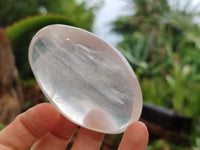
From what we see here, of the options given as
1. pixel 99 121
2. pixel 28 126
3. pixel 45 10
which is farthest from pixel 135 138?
pixel 45 10

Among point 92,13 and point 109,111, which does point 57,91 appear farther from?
point 92,13

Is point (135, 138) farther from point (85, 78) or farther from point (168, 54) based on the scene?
point (168, 54)

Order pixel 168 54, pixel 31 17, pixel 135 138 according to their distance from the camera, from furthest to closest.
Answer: pixel 168 54 < pixel 31 17 < pixel 135 138

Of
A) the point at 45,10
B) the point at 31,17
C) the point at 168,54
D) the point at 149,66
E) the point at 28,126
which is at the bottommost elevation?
the point at 149,66

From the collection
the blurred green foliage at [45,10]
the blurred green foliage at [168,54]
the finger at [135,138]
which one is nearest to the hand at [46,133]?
the finger at [135,138]

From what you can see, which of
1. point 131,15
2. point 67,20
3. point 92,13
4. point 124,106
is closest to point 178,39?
point 131,15

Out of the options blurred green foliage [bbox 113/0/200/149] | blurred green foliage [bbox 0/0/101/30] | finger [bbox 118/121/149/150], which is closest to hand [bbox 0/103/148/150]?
finger [bbox 118/121/149/150]

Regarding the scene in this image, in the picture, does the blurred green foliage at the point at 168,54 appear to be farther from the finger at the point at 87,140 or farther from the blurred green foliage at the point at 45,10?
the finger at the point at 87,140
